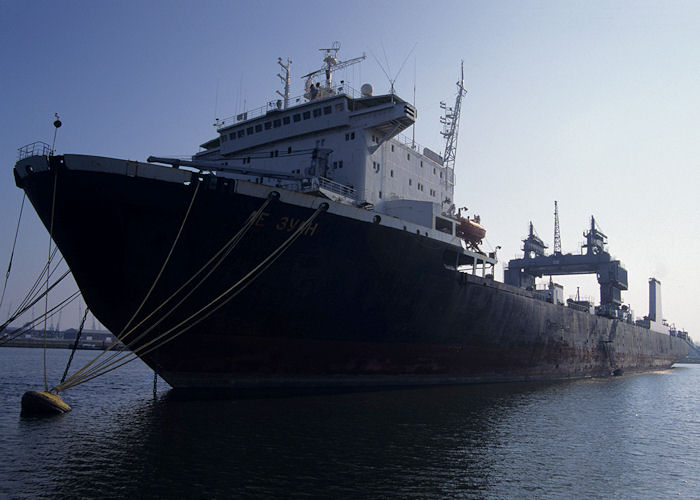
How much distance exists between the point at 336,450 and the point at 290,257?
796 centimetres

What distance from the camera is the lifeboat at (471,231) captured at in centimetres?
2861

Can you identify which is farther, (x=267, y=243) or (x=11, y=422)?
(x=267, y=243)

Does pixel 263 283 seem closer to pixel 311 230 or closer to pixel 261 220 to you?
pixel 261 220

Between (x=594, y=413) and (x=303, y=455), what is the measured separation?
13933 mm

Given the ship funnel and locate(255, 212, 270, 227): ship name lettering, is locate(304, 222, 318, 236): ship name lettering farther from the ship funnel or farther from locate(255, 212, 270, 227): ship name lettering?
the ship funnel

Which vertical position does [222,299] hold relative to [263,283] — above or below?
below

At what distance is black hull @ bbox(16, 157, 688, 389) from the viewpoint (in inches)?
622

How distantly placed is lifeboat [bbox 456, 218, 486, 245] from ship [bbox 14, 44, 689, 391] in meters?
0.09

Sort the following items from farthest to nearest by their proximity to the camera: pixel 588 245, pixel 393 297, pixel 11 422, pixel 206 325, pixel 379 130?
pixel 588 245, pixel 379 130, pixel 393 297, pixel 206 325, pixel 11 422

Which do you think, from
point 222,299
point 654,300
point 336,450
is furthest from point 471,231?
point 654,300

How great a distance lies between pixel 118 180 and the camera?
1533 centimetres

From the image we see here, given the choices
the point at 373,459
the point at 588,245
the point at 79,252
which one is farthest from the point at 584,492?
the point at 588,245

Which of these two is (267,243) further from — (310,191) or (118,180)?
(118,180)

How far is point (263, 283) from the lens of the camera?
1720 centimetres
